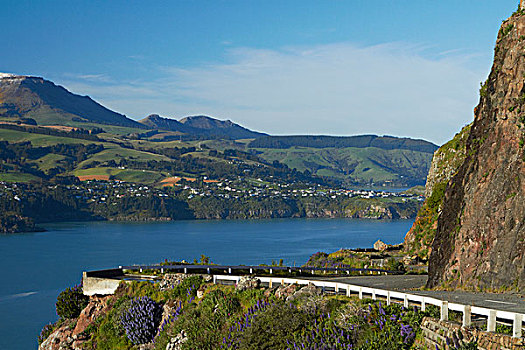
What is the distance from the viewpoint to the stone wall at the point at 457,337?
13.2 metres

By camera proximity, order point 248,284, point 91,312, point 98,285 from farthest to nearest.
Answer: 1. point 98,285
2. point 91,312
3. point 248,284

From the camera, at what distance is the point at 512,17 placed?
2822cm

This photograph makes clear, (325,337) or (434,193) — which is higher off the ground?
(434,193)

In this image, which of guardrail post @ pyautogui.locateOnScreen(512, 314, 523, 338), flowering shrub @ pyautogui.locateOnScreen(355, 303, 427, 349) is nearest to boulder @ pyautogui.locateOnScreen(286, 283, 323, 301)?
flowering shrub @ pyautogui.locateOnScreen(355, 303, 427, 349)

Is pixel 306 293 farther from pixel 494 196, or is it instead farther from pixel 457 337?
pixel 494 196

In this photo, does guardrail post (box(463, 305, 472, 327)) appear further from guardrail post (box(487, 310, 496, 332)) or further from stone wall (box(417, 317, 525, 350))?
guardrail post (box(487, 310, 496, 332))

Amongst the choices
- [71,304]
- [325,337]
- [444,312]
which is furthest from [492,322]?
[71,304]

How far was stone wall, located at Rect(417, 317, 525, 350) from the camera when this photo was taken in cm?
1321

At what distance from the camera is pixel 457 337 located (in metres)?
14.5

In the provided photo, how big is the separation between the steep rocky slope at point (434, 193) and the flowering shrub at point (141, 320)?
88.1 ft

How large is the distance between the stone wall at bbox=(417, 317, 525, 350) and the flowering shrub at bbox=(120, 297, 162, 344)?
479 inches

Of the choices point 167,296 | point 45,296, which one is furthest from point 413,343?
point 45,296

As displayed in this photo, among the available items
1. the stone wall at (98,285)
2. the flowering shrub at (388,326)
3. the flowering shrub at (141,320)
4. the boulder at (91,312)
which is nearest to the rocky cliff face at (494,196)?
the flowering shrub at (388,326)

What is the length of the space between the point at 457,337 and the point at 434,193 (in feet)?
126
